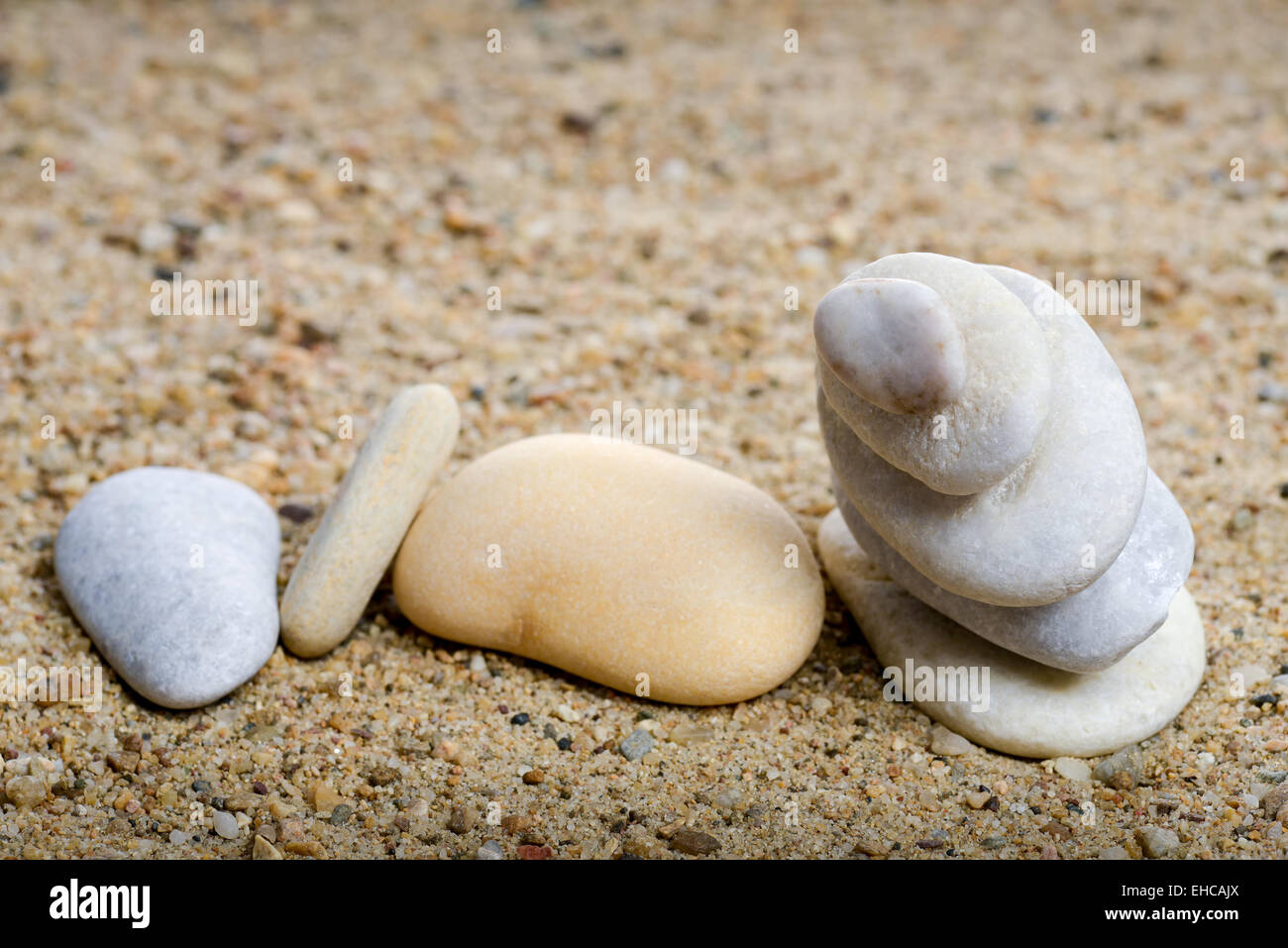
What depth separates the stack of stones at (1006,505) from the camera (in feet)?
7.29

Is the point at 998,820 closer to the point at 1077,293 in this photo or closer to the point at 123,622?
the point at 123,622

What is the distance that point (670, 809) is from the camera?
8.09 feet

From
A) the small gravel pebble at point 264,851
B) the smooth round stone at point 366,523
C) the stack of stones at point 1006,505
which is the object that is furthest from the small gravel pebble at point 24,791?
the stack of stones at point 1006,505

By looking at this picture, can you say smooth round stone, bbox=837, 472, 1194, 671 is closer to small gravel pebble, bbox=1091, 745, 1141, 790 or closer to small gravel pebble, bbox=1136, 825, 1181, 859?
small gravel pebble, bbox=1091, 745, 1141, 790

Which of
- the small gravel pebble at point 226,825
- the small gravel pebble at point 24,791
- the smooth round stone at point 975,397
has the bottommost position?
the small gravel pebble at point 226,825

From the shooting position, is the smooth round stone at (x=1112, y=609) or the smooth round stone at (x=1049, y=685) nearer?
the smooth round stone at (x=1112, y=609)

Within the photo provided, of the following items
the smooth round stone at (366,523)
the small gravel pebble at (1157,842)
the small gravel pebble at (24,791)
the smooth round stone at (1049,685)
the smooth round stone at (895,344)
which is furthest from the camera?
the smooth round stone at (366,523)

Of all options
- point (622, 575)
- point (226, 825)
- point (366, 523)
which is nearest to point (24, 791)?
point (226, 825)

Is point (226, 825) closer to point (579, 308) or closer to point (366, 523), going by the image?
point (366, 523)

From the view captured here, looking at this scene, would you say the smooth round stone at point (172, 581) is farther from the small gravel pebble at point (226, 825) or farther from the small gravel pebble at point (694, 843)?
the small gravel pebble at point (694, 843)

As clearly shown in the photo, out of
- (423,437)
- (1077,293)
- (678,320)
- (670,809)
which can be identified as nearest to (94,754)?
(423,437)

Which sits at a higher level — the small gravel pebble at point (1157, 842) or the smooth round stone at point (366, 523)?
the smooth round stone at point (366, 523)

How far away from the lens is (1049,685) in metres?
2.65

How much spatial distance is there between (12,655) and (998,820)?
2.15 metres
